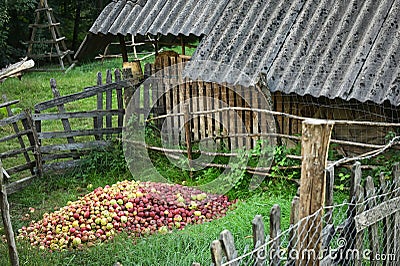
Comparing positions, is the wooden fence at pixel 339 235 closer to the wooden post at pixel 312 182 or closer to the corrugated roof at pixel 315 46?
the wooden post at pixel 312 182

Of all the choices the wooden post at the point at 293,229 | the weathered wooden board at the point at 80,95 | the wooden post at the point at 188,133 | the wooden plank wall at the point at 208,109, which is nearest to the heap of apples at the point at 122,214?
the wooden post at the point at 188,133

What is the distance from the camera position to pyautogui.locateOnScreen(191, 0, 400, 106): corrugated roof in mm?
6977

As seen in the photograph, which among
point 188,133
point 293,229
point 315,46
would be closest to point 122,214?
point 188,133

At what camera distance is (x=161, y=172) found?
9109 mm

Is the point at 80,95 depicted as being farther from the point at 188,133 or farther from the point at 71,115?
the point at 188,133

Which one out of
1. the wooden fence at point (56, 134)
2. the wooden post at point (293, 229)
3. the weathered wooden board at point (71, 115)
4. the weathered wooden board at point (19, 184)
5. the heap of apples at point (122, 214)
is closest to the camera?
the wooden post at point (293, 229)

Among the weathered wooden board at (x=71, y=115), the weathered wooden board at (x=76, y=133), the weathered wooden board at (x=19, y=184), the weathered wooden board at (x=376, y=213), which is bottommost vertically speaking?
the weathered wooden board at (x=19, y=184)

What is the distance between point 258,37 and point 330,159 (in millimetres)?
2156

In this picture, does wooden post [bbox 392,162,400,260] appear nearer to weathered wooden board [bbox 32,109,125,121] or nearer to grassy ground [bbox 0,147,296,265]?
grassy ground [bbox 0,147,296,265]

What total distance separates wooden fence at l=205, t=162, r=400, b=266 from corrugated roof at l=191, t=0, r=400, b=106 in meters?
2.38

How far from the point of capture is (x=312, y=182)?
3.48m

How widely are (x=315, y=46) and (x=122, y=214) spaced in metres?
3.46

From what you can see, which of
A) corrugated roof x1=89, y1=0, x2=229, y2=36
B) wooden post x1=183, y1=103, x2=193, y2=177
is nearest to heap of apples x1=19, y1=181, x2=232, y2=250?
wooden post x1=183, y1=103, x2=193, y2=177

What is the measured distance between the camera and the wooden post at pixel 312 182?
338cm
